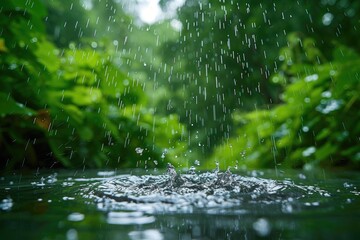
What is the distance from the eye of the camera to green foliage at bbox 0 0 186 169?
9.82 ft

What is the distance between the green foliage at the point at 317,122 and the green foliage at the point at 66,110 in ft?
3.49

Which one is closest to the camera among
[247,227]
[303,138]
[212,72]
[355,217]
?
[247,227]

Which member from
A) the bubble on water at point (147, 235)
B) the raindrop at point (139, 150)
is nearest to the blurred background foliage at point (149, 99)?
the raindrop at point (139, 150)

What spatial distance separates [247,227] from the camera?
3.58ft

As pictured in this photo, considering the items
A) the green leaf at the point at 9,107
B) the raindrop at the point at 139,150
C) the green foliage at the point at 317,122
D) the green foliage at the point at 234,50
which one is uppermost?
the green foliage at the point at 234,50

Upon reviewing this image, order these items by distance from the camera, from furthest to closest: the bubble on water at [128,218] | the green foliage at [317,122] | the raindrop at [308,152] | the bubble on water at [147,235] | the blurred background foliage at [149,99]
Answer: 1. the raindrop at [308,152]
2. the green foliage at [317,122]
3. the blurred background foliage at [149,99]
4. the bubble on water at [128,218]
5. the bubble on water at [147,235]

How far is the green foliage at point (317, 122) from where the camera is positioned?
13.2 feet

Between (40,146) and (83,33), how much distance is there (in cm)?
1050

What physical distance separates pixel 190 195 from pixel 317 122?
10.1 feet

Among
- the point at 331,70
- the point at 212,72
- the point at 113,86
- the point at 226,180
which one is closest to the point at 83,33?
the point at 212,72

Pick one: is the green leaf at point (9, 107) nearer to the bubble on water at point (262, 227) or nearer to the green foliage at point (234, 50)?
the bubble on water at point (262, 227)

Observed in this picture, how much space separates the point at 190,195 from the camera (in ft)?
5.53

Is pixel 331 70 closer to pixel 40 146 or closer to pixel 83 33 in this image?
pixel 40 146

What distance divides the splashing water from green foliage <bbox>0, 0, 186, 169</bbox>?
1.04m
